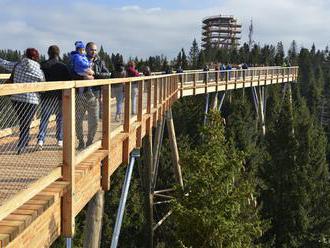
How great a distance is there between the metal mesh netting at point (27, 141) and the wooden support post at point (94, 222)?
9.30 feet

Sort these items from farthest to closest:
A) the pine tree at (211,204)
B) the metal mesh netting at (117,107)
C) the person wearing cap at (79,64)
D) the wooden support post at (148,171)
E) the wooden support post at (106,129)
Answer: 1. the pine tree at (211,204)
2. the wooden support post at (148,171)
3. the metal mesh netting at (117,107)
4. the person wearing cap at (79,64)
5. the wooden support post at (106,129)

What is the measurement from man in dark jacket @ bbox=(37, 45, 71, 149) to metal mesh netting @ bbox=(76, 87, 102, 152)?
1.13 ft

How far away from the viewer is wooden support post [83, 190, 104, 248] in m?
8.40

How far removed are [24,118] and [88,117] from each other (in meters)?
1.30

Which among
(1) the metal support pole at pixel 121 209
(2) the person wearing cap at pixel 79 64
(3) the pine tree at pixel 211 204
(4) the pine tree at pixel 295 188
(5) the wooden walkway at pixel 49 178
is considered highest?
(2) the person wearing cap at pixel 79 64

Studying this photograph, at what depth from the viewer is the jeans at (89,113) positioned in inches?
230

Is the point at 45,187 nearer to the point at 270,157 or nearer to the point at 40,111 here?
the point at 40,111

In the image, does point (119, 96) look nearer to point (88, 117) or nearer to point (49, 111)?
point (88, 117)

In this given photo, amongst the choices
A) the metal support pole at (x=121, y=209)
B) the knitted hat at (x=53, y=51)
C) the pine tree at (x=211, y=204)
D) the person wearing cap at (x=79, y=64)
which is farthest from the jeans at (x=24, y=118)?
the pine tree at (x=211, y=204)

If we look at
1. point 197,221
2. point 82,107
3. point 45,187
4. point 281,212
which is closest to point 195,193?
point 197,221

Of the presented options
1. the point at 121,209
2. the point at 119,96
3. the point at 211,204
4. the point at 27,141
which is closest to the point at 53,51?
the point at 119,96

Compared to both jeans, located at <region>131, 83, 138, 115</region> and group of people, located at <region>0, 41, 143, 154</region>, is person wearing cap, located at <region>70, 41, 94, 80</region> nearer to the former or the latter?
group of people, located at <region>0, 41, 143, 154</region>

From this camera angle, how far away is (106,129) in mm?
6809

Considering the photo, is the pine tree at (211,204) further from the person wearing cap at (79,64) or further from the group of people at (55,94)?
the person wearing cap at (79,64)
